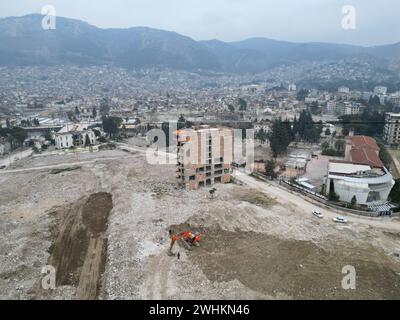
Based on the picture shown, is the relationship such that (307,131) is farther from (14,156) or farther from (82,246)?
(14,156)

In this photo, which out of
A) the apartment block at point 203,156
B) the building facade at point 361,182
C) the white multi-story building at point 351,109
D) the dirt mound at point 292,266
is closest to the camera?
the dirt mound at point 292,266

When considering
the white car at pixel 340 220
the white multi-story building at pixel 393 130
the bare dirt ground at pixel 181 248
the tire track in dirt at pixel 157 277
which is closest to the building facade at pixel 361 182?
the bare dirt ground at pixel 181 248

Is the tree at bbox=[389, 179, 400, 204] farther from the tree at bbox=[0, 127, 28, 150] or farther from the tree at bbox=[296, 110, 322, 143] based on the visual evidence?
the tree at bbox=[0, 127, 28, 150]

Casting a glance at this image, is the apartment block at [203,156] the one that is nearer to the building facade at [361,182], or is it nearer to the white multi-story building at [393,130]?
the building facade at [361,182]

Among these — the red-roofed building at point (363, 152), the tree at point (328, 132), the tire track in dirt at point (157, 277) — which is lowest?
the tire track in dirt at point (157, 277)

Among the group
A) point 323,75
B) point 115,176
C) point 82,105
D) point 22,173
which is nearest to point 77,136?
point 22,173

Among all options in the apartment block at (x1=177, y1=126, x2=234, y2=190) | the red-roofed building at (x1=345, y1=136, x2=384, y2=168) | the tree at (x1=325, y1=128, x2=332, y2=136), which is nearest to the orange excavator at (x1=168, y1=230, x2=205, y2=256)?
the apartment block at (x1=177, y1=126, x2=234, y2=190)
